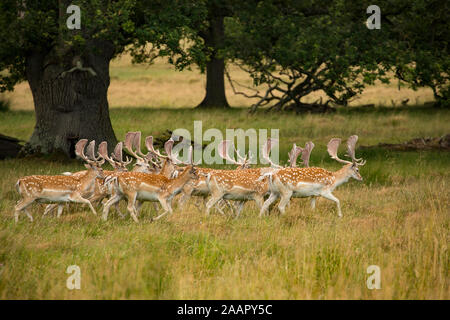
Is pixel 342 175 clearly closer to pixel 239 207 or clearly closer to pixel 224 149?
pixel 239 207

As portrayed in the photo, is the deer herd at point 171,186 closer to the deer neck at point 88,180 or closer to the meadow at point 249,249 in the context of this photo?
the deer neck at point 88,180

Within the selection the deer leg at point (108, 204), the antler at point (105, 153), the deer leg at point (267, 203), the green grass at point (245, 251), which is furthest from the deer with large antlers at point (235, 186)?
the antler at point (105, 153)

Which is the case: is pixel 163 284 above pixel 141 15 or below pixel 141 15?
below

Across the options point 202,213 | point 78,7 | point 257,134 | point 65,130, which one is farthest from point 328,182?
point 257,134

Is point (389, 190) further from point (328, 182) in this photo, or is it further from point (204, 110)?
point (204, 110)

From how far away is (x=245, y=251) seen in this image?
8.02 m

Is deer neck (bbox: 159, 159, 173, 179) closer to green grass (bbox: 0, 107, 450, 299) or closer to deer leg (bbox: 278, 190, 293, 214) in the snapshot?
green grass (bbox: 0, 107, 450, 299)

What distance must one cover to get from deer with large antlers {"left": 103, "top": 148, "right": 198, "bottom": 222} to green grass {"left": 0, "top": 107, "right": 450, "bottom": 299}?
0.83ft

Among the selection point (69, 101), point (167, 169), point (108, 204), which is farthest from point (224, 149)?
point (69, 101)

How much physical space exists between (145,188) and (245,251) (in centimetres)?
244

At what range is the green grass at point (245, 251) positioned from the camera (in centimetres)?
652

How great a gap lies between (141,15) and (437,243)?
10.9 m

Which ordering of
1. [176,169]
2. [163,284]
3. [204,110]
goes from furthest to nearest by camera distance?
[204,110] → [176,169] → [163,284]

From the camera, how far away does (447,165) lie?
50.3 feet
